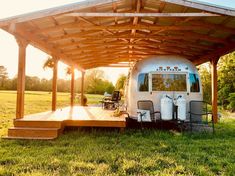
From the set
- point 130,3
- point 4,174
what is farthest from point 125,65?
point 4,174

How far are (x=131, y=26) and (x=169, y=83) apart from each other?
2.19 m

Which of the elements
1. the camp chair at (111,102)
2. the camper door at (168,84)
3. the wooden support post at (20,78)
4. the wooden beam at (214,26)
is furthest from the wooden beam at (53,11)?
the camp chair at (111,102)

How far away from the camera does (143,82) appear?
9031 mm

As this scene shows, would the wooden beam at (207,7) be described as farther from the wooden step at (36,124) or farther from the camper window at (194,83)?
the wooden step at (36,124)

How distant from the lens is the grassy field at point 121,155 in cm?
452

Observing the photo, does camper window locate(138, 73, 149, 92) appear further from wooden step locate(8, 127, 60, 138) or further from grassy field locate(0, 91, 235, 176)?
wooden step locate(8, 127, 60, 138)

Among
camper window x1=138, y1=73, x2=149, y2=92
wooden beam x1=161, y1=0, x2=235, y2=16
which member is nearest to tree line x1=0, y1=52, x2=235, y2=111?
camper window x1=138, y1=73, x2=149, y2=92

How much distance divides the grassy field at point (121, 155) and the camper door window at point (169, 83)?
166cm

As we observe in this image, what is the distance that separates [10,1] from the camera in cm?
1167

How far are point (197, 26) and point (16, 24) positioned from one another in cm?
504

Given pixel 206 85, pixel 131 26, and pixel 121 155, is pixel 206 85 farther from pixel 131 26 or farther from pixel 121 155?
pixel 121 155

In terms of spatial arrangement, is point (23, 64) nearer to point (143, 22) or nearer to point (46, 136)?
point (46, 136)

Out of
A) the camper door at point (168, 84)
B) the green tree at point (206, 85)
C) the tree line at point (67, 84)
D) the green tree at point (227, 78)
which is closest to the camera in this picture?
the camper door at point (168, 84)

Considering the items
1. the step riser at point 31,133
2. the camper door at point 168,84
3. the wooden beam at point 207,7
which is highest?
the wooden beam at point 207,7
